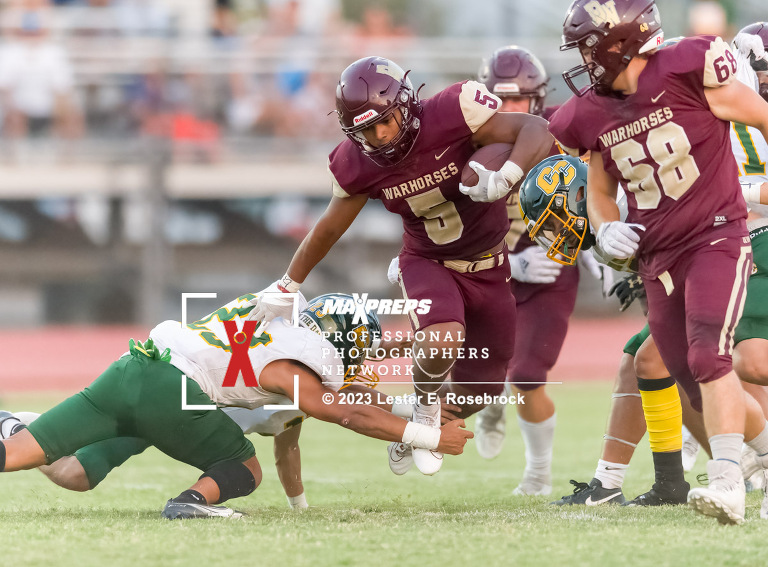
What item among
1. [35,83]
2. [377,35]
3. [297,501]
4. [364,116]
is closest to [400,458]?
[297,501]

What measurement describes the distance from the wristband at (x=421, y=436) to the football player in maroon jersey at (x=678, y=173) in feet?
3.22

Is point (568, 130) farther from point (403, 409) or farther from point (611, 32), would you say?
point (403, 409)

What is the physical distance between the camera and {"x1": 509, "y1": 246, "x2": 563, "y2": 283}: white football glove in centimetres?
583

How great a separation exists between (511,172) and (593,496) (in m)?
1.51

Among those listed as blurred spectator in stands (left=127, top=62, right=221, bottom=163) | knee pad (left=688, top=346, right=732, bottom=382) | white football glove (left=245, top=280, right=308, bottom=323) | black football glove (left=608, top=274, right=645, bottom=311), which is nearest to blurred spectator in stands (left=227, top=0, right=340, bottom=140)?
blurred spectator in stands (left=127, top=62, right=221, bottom=163)

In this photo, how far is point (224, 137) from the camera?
1288 centimetres

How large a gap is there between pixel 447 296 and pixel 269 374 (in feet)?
3.14

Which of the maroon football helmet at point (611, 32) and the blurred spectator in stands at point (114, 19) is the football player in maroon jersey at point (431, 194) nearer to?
the maroon football helmet at point (611, 32)

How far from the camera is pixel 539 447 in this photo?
5785 millimetres

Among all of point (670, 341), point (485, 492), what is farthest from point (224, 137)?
point (670, 341)

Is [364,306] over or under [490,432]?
over

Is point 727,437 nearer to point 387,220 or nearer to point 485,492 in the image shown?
point 485,492

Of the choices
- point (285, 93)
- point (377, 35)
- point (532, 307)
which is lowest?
point (532, 307)

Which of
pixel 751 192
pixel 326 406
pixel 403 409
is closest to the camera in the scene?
pixel 326 406
